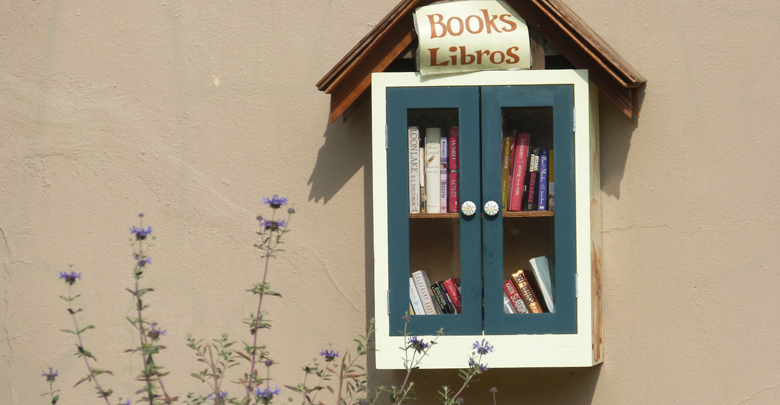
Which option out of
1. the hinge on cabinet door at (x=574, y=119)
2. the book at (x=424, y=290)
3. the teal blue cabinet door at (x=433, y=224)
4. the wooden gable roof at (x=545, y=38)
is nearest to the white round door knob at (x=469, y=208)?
the teal blue cabinet door at (x=433, y=224)

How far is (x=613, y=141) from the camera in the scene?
2475 mm

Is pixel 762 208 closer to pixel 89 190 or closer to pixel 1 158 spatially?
pixel 89 190

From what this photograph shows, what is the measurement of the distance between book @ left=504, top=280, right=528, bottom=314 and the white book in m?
0.31

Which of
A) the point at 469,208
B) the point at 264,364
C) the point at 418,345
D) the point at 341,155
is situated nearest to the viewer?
the point at 418,345

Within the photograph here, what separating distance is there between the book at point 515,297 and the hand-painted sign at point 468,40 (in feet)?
2.20

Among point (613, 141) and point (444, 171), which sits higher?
point (613, 141)

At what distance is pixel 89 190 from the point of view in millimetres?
2600

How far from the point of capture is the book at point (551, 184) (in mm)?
2225

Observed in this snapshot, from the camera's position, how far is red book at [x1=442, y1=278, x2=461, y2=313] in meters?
2.25

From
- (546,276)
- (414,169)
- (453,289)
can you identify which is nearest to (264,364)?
(453,289)

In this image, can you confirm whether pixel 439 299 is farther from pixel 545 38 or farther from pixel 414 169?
pixel 545 38

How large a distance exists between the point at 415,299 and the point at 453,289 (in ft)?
0.40

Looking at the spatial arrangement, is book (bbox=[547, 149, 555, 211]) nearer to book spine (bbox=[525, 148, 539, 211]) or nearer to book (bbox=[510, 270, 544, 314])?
book spine (bbox=[525, 148, 539, 211])

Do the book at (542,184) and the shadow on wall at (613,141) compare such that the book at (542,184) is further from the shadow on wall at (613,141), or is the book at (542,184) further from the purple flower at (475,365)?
the purple flower at (475,365)
